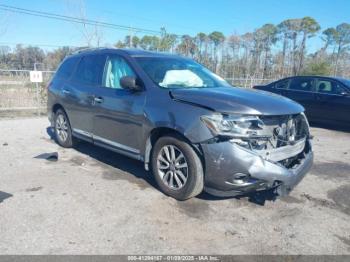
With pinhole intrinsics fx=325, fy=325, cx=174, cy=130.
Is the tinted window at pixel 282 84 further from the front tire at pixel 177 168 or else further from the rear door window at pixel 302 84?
the front tire at pixel 177 168

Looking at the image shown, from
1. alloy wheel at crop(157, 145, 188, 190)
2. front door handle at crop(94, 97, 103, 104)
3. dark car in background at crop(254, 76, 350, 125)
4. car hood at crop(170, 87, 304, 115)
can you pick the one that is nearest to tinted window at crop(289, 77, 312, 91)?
dark car in background at crop(254, 76, 350, 125)

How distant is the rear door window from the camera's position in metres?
9.79

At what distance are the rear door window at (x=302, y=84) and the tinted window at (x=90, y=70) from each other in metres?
6.89

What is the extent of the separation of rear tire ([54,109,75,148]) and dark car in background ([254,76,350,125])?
22.7ft

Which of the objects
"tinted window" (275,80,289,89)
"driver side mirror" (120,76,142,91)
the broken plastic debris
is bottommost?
the broken plastic debris

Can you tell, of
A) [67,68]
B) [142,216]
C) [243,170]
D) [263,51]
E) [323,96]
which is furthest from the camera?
[263,51]

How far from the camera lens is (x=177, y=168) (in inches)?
154

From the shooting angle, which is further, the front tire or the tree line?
the tree line

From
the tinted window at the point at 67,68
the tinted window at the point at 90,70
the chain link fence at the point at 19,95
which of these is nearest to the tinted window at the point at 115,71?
the tinted window at the point at 90,70

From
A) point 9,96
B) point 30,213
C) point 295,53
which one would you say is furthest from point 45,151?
point 295,53

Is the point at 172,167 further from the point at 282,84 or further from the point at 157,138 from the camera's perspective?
the point at 282,84

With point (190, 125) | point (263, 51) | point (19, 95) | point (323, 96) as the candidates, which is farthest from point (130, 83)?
point (263, 51)

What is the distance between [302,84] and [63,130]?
284 inches

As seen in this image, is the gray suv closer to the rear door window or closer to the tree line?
the rear door window
